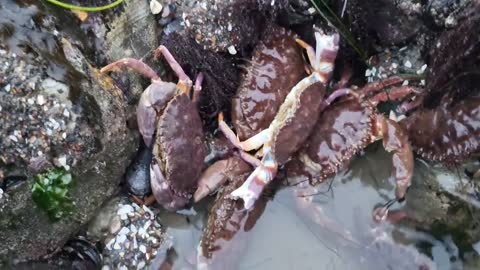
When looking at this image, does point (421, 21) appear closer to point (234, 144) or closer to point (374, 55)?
point (374, 55)

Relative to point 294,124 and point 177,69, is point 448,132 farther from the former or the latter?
point 177,69

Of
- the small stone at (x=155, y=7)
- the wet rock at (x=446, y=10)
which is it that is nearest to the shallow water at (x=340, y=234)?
the wet rock at (x=446, y=10)

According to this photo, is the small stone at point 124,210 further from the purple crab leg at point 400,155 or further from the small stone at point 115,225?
the purple crab leg at point 400,155

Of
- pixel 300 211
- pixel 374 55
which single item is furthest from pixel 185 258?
pixel 374 55

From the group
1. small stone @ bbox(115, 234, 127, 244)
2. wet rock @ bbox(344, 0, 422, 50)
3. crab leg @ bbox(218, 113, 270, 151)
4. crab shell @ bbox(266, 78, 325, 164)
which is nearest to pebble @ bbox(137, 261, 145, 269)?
small stone @ bbox(115, 234, 127, 244)

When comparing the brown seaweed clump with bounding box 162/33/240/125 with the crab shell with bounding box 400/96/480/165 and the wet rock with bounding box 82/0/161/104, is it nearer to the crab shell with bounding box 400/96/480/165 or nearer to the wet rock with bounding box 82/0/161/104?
the wet rock with bounding box 82/0/161/104
